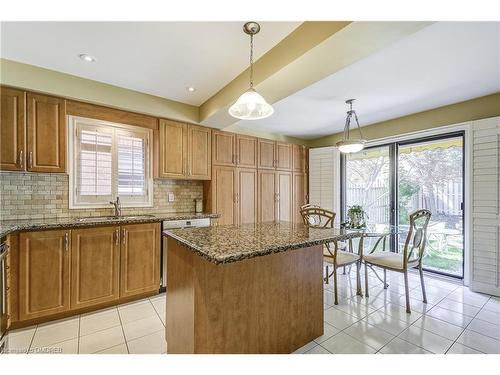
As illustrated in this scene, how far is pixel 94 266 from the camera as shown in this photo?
2.41 meters

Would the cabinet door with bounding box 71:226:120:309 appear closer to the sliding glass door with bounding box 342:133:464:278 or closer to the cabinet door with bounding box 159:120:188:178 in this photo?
the cabinet door with bounding box 159:120:188:178

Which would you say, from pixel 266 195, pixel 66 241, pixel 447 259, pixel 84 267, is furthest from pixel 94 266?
pixel 447 259

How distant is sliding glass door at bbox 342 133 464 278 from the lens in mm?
3363

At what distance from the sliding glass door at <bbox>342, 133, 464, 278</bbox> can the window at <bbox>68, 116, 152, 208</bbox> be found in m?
3.52

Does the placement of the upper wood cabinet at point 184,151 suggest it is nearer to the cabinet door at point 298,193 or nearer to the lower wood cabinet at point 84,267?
the lower wood cabinet at point 84,267

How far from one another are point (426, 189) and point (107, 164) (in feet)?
14.9

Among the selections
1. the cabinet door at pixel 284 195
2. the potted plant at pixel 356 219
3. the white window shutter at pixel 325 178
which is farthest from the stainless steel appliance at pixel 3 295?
the white window shutter at pixel 325 178

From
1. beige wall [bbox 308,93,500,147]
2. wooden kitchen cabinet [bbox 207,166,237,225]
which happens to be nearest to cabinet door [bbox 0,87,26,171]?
wooden kitchen cabinet [bbox 207,166,237,225]

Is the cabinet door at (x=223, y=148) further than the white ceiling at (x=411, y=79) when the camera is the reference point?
Yes

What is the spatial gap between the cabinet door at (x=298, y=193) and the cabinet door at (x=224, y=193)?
144 centimetres

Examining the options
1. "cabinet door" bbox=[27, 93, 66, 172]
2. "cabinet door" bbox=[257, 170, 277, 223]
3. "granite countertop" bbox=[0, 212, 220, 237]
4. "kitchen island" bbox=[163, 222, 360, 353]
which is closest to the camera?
"kitchen island" bbox=[163, 222, 360, 353]

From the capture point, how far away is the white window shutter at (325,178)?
451 centimetres

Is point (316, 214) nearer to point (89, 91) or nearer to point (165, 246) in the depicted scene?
point (165, 246)
